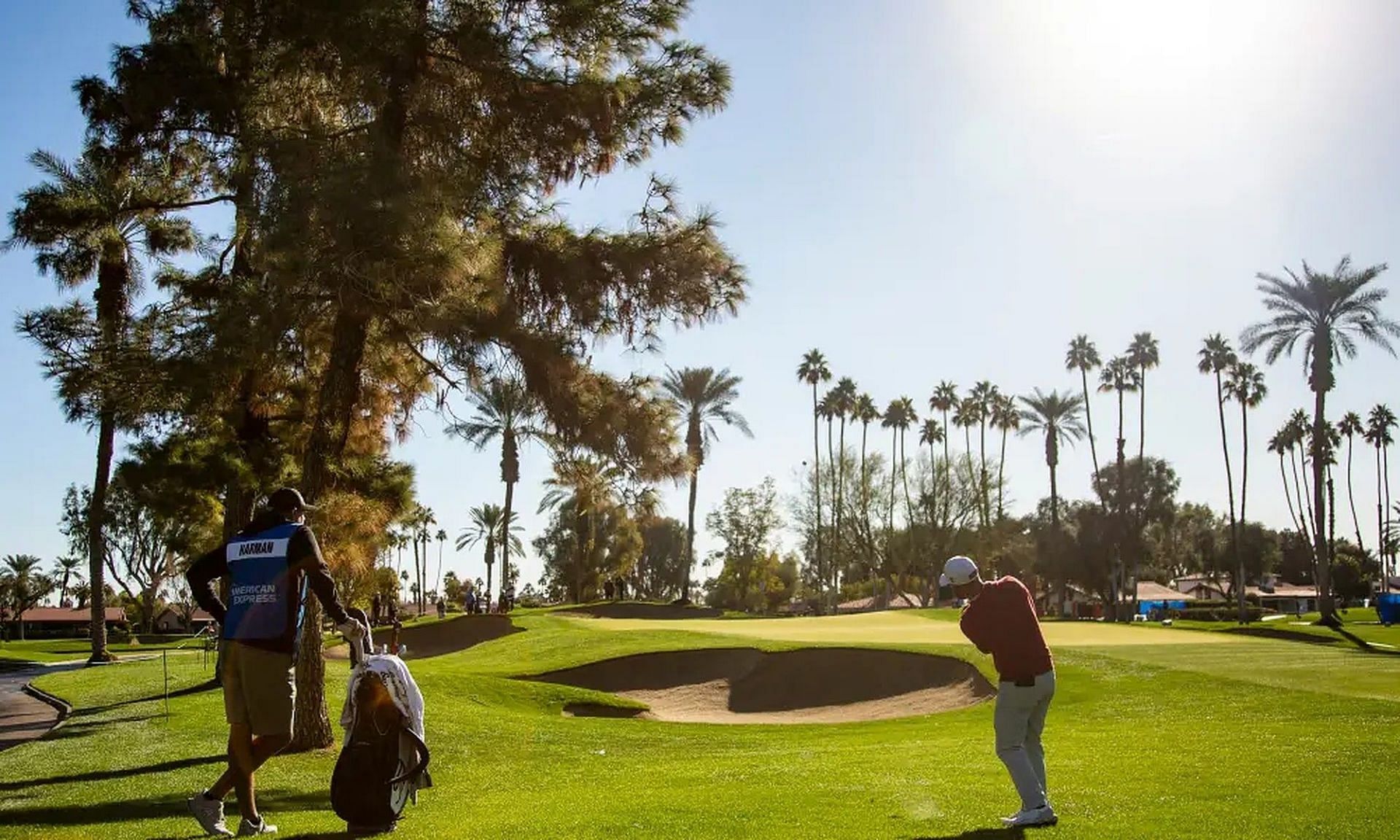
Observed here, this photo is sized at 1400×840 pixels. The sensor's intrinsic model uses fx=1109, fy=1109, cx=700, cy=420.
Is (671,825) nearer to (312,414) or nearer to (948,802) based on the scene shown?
(948,802)

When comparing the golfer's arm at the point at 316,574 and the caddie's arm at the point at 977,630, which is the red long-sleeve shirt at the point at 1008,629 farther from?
the golfer's arm at the point at 316,574

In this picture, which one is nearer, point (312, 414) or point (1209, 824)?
point (1209, 824)

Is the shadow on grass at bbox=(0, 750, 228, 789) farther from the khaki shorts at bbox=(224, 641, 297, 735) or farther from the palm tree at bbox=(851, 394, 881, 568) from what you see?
the palm tree at bbox=(851, 394, 881, 568)

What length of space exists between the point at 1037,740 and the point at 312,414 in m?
11.7

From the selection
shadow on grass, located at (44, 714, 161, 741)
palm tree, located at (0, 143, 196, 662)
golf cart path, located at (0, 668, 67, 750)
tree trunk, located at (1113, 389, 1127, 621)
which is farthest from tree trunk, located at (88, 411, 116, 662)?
tree trunk, located at (1113, 389, 1127, 621)

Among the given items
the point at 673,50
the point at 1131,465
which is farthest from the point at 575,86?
the point at 1131,465

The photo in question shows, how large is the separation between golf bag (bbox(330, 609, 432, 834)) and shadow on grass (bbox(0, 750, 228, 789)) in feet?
11.7

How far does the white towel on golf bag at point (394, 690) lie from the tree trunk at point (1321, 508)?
49.7m

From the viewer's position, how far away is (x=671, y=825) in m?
7.74

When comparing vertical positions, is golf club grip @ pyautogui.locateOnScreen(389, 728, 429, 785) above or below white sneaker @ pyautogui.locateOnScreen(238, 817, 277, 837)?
above

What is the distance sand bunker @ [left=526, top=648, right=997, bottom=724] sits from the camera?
23.2 metres

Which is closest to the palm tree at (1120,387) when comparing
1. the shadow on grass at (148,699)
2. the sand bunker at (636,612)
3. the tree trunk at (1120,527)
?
the tree trunk at (1120,527)

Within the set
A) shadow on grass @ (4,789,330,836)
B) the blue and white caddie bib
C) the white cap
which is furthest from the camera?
shadow on grass @ (4,789,330,836)

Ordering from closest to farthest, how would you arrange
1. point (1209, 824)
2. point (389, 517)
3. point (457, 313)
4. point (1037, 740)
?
point (1209, 824)
point (1037, 740)
point (457, 313)
point (389, 517)
